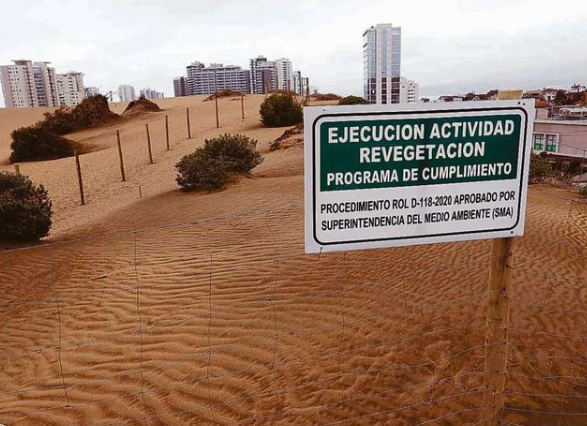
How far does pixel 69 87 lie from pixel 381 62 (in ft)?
369

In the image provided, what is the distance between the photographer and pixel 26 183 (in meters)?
11.8

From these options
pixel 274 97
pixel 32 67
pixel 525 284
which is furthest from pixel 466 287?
pixel 32 67

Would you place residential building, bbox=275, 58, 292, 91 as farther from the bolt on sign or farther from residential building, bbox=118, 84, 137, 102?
the bolt on sign

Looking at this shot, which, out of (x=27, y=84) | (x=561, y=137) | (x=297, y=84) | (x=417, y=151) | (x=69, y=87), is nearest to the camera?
(x=417, y=151)

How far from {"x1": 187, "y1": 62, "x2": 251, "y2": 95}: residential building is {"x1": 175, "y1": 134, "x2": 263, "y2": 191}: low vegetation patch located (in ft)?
397

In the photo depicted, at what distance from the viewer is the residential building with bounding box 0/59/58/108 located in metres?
117

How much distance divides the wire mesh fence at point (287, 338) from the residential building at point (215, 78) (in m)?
132

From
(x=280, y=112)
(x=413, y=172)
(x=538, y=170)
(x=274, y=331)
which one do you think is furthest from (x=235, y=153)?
(x=280, y=112)

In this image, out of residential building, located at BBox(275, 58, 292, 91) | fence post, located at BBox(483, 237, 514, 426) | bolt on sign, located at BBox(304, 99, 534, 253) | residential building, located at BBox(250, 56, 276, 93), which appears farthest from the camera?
residential building, located at BBox(275, 58, 292, 91)

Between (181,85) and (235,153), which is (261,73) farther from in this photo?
(235,153)

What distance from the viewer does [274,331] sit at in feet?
18.3

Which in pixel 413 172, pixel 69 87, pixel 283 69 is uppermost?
pixel 283 69

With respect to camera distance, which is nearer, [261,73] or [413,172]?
[413,172]

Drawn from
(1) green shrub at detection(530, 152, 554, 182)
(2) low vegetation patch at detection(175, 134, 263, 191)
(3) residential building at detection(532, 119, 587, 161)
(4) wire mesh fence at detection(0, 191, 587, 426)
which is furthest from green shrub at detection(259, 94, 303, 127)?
(4) wire mesh fence at detection(0, 191, 587, 426)
